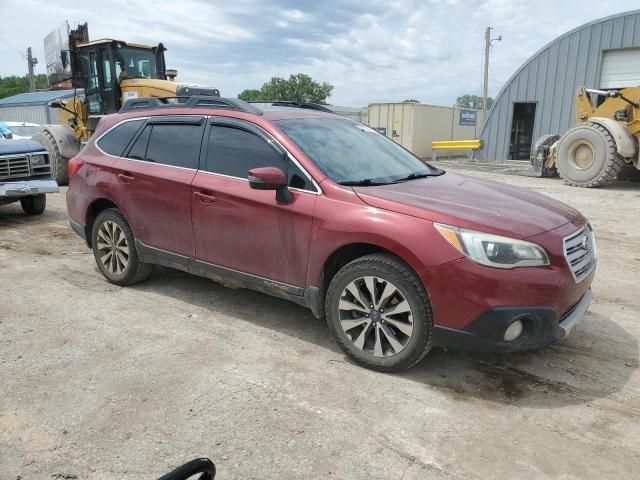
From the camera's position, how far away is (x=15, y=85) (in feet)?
229

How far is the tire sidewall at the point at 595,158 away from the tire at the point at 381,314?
1151 centimetres

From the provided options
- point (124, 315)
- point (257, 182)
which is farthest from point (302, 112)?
point (124, 315)

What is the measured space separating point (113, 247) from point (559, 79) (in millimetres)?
19780

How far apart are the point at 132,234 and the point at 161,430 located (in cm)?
244

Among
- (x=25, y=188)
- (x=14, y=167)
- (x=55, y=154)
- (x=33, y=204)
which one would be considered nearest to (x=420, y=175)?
(x=25, y=188)

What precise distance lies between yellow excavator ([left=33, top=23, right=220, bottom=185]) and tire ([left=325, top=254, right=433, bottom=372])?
26.8ft

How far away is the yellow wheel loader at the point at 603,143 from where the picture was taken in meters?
12.6

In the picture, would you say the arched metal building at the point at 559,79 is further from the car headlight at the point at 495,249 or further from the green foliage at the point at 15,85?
the green foliage at the point at 15,85

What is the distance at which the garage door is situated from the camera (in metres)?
18.3

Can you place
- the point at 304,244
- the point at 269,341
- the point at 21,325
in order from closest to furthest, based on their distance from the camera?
1. the point at 304,244
2. the point at 269,341
3. the point at 21,325

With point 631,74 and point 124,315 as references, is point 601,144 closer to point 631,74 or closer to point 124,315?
point 631,74

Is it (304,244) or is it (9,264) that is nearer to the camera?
(304,244)

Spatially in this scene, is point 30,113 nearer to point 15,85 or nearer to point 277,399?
point 15,85

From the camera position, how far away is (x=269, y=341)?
3936mm
